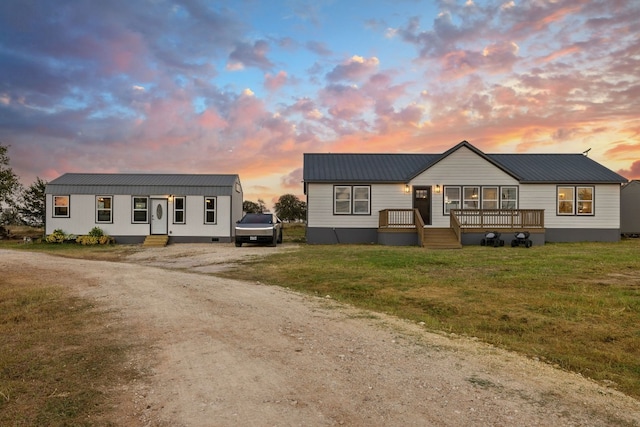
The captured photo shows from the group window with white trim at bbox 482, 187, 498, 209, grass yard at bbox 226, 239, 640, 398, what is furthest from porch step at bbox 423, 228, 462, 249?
grass yard at bbox 226, 239, 640, 398

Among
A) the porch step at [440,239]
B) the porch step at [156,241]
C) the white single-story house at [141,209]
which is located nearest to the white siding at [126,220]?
the white single-story house at [141,209]

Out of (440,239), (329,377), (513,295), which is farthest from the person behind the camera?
(440,239)

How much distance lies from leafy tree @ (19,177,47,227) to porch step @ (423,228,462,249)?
1375 inches

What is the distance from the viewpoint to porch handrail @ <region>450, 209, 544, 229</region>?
22688 mm

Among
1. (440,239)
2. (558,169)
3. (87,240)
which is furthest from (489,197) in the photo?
(87,240)

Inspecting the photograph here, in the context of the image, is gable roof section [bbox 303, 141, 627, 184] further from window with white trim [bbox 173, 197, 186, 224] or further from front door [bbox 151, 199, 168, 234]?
front door [bbox 151, 199, 168, 234]

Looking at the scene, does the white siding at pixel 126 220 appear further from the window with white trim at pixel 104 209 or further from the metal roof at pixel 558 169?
the metal roof at pixel 558 169

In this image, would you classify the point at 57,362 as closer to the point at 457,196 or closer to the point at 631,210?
the point at 457,196

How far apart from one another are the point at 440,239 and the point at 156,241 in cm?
1548

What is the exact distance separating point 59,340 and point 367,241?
19.6 metres

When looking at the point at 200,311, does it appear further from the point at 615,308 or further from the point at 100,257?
the point at 100,257

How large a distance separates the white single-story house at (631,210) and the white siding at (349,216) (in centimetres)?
1545

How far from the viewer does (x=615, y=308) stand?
8.14m

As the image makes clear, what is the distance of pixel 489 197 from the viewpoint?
2494 centimetres
